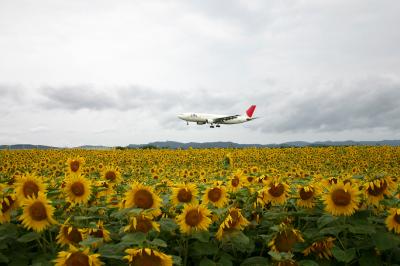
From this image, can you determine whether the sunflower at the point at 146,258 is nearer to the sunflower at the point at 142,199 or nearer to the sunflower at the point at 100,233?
the sunflower at the point at 100,233

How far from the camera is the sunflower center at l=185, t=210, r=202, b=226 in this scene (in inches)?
156

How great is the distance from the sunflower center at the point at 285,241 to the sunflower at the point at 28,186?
9.23 feet

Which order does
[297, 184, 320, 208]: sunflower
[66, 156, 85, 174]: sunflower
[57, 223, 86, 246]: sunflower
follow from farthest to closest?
1. [66, 156, 85, 174]: sunflower
2. [297, 184, 320, 208]: sunflower
3. [57, 223, 86, 246]: sunflower

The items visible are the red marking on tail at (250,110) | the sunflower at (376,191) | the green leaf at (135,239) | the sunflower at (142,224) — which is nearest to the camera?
the green leaf at (135,239)

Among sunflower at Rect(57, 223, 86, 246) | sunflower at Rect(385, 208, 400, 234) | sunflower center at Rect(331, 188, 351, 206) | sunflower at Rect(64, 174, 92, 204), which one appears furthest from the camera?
sunflower at Rect(64, 174, 92, 204)

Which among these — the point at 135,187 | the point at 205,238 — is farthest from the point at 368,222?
the point at 135,187

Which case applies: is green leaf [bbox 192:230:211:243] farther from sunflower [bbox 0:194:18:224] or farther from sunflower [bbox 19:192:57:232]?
sunflower [bbox 0:194:18:224]

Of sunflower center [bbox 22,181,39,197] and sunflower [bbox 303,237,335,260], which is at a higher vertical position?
sunflower center [bbox 22,181,39,197]

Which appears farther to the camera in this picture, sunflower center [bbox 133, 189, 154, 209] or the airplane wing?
the airplane wing

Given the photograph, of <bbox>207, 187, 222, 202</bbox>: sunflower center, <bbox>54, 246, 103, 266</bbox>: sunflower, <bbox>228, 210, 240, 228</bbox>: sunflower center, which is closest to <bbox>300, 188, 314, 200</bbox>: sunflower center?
<bbox>207, 187, 222, 202</bbox>: sunflower center

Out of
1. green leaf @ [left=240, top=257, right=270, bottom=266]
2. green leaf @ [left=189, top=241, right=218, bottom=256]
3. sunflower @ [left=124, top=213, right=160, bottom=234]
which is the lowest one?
green leaf @ [left=240, top=257, right=270, bottom=266]

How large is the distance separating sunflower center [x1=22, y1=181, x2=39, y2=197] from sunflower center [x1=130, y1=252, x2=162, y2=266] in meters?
2.02

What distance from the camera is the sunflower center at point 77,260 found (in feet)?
9.88

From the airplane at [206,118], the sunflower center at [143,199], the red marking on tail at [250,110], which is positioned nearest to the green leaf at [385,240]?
the sunflower center at [143,199]
